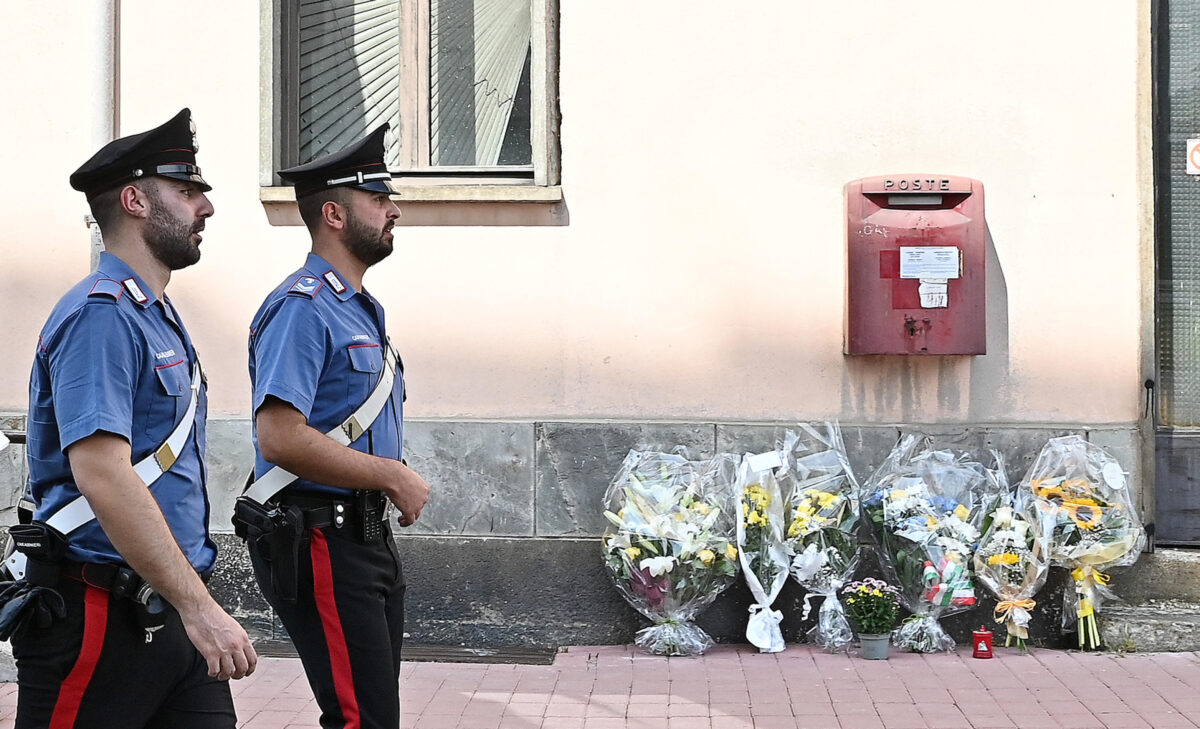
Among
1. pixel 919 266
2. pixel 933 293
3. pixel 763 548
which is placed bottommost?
pixel 763 548

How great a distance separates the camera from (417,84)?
23.0 ft

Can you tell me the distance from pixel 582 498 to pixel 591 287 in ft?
3.55

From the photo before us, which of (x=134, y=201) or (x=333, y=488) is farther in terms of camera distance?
(x=333, y=488)

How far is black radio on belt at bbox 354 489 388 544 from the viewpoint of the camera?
3.36 m

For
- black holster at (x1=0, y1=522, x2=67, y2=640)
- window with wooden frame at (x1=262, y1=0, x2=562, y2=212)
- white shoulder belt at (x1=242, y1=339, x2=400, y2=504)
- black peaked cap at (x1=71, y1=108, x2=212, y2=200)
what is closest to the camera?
black holster at (x1=0, y1=522, x2=67, y2=640)

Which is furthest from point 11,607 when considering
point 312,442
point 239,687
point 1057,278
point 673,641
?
point 1057,278

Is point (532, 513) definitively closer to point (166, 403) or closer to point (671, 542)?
point (671, 542)

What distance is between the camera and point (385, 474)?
3.30 m

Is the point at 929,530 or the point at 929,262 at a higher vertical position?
the point at 929,262

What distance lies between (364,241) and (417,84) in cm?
358

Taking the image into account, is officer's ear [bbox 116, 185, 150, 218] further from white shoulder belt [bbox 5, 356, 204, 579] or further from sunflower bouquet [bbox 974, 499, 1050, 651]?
sunflower bouquet [bbox 974, 499, 1050, 651]

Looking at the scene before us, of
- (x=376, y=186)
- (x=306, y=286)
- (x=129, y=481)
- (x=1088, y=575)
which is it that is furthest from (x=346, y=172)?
(x=1088, y=575)

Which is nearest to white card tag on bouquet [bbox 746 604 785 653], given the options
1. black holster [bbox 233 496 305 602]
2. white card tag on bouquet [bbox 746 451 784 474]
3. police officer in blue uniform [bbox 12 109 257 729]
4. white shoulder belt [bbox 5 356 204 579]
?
white card tag on bouquet [bbox 746 451 784 474]

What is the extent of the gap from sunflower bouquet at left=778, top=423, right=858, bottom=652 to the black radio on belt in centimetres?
314
